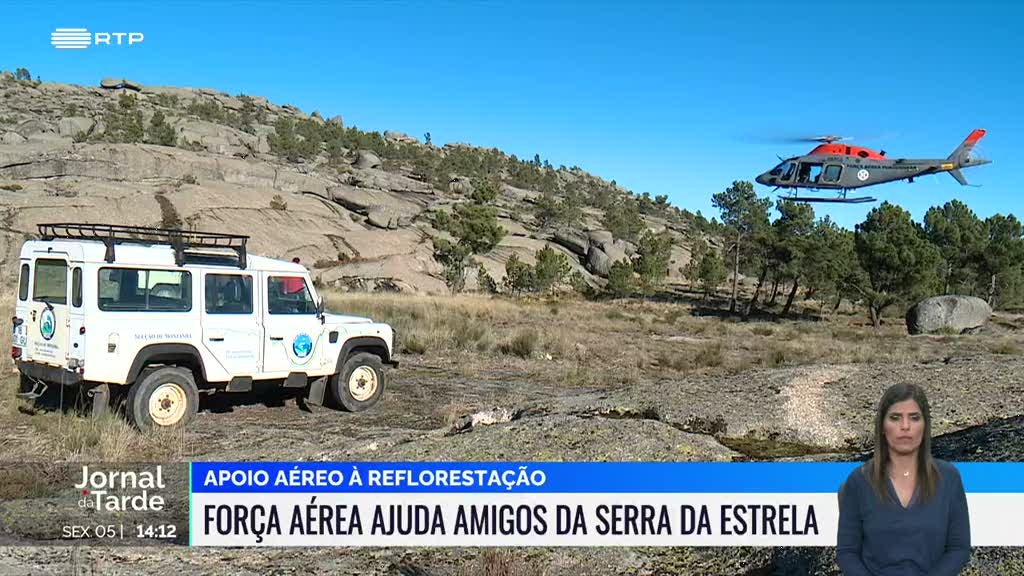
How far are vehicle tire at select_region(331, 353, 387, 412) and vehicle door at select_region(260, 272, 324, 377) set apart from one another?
592mm

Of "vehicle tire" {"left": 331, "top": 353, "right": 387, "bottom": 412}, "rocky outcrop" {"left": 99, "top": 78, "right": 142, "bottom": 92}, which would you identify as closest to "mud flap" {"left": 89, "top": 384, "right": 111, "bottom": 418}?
"vehicle tire" {"left": 331, "top": 353, "right": 387, "bottom": 412}

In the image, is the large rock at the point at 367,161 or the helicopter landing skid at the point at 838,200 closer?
the helicopter landing skid at the point at 838,200

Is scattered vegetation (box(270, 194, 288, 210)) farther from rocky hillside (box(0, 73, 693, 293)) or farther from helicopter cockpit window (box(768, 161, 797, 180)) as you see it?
helicopter cockpit window (box(768, 161, 797, 180))

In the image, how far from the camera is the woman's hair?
9.23ft

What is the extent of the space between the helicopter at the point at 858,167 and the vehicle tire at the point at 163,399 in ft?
70.8

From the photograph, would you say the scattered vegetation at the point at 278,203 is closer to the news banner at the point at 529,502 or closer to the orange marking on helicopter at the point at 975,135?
the orange marking on helicopter at the point at 975,135

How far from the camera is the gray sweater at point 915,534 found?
2783mm

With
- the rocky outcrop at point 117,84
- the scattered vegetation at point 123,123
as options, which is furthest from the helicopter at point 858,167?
the rocky outcrop at point 117,84

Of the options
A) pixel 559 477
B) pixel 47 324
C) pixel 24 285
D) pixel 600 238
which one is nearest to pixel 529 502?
pixel 559 477

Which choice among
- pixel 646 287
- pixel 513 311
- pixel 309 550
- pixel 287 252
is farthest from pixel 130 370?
pixel 646 287

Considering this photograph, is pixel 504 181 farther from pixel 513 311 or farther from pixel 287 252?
pixel 513 311

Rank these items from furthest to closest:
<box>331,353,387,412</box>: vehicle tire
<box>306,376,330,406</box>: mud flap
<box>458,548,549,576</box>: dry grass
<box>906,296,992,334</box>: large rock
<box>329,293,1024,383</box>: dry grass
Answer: <box>906,296,992,334</box>: large rock, <box>329,293,1024,383</box>: dry grass, <box>331,353,387,412</box>: vehicle tire, <box>306,376,330,406</box>: mud flap, <box>458,548,549,576</box>: dry grass

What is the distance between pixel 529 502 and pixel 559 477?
28 centimetres

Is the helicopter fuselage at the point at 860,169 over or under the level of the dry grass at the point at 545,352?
over
